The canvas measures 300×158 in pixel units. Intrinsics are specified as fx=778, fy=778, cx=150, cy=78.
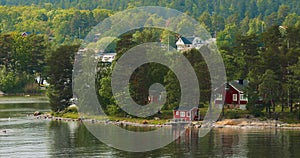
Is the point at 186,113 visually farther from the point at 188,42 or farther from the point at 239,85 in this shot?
the point at 188,42

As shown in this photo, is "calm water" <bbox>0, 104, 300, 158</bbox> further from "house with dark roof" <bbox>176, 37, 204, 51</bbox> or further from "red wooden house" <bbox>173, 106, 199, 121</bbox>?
"house with dark roof" <bbox>176, 37, 204, 51</bbox>

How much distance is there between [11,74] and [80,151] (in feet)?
189

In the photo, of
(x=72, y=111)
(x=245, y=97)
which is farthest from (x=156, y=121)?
(x=72, y=111)

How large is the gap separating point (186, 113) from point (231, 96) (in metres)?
5.62

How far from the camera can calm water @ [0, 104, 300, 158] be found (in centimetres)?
4691

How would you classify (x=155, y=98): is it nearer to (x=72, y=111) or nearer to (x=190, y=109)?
(x=190, y=109)

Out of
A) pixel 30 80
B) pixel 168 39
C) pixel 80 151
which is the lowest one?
pixel 80 151

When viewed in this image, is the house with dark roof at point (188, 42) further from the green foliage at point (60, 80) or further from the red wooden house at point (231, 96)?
the red wooden house at point (231, 96)

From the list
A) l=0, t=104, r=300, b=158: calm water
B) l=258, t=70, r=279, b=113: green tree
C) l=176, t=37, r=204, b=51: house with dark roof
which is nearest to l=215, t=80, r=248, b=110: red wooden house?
l=258, t=70, r=279, b=113: green tree

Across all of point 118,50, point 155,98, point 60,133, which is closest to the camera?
point 60,133

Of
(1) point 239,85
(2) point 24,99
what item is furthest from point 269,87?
(2) point 24,99

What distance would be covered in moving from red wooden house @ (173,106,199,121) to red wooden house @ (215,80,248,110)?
136 inches

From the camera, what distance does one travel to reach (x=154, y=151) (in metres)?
48.2

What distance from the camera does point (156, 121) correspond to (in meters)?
62.3
